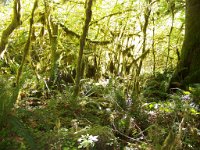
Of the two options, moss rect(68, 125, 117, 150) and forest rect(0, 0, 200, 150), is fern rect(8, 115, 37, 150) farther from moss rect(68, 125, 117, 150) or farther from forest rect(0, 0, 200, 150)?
moss rect(68, 125, 117, 150)

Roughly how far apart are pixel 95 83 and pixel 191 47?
1843 mm

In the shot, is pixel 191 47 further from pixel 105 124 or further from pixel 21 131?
pixel 21 131

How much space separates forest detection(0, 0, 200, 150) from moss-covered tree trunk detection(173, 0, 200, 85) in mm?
18

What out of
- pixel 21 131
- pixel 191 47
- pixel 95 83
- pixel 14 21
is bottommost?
pixel 21 131

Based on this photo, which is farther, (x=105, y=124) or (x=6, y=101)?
(x=105, y=124)

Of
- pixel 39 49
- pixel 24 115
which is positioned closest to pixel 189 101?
pixel 24 115

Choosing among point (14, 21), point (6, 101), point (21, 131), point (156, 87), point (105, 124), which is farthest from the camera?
point (156, 87)

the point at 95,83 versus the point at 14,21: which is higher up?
the point at 14,21

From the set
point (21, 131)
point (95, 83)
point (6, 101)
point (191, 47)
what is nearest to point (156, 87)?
point (191, 47)

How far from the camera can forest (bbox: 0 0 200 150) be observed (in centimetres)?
336

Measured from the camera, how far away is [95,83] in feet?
19.2

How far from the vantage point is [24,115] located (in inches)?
151

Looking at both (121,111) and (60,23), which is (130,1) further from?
(121,111)

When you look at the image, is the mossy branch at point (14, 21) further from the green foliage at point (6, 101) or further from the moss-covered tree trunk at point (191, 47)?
the moss-covered tree trunk at point (191, 47)
